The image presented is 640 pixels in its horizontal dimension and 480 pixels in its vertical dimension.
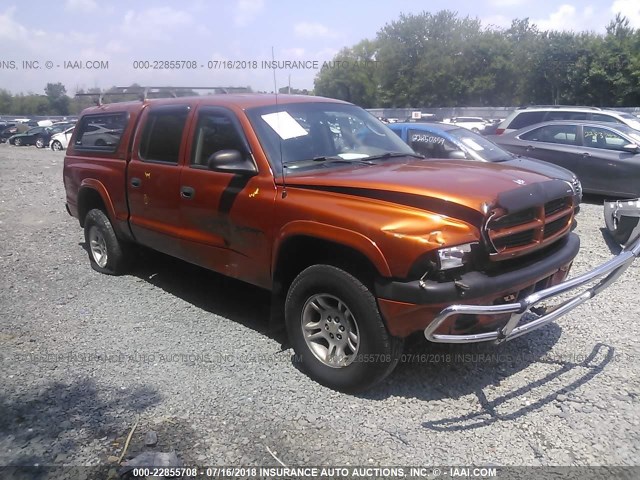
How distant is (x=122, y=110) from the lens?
5.98m

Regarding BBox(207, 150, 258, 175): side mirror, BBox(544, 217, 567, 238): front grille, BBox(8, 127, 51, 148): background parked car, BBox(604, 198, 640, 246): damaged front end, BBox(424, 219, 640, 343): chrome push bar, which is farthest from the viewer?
BBox(8, 127, 51, 148): background parked car

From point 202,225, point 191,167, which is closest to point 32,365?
point 202,225

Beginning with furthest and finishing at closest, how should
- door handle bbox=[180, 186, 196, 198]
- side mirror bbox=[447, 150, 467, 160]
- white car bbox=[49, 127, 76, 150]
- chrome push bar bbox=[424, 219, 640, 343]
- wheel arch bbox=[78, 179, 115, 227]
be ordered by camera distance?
white car bbox=[49, 127, 76, 150] → side mirror bbox=[447, 150, 467, 160] → wheel arch bbox=[78, 179, 115, 227] → door handle bbox=[180, 186, 196, 198] → chrome push bar bbox=[424, 219, 640, 343]

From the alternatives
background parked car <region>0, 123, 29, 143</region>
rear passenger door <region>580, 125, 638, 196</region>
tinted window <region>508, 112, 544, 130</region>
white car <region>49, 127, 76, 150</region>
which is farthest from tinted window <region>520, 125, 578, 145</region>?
background parked car <region>0, 123, 29, 143</region>

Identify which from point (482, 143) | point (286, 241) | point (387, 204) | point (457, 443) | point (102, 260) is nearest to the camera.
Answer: point (457, 443)

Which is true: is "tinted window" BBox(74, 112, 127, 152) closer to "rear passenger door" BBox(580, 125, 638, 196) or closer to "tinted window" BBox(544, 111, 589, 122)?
"rear passenger door" BBox(580, 125, 638, 196)

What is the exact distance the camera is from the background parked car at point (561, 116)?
37.2 ft

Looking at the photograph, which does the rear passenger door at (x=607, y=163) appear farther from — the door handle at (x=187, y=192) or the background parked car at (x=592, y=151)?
the door handle at (x=187, y=192)

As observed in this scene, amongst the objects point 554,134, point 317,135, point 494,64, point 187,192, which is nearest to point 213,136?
point 187,192

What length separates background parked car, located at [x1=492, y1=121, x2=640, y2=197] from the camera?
9758mm

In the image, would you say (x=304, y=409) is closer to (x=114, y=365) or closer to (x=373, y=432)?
(x=373, y=432)

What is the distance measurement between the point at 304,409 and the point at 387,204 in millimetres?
1381

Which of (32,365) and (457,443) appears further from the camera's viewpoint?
(32,365)

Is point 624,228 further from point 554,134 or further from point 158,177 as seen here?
point 158,177
